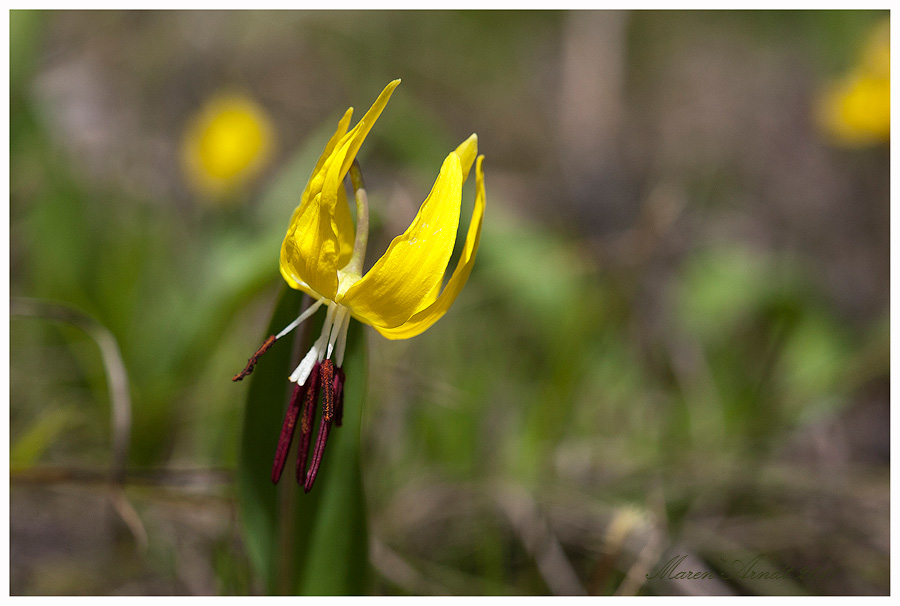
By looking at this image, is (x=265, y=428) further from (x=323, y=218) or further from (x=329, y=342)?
(x=323, y=218)

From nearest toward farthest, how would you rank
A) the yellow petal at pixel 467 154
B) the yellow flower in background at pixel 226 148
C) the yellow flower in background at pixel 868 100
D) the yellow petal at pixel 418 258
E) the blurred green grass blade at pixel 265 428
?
the yellow petal at pixel 418 258, the yellow petal at pixel 467 154, the blurred green grass blade at pixel 265 428, the yellow flower in background at pixel 868 100, the yellow flower in background at pixel 226 148

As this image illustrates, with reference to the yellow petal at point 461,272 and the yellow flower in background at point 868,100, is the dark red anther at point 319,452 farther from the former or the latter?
the yellow flower in background at point 868,100

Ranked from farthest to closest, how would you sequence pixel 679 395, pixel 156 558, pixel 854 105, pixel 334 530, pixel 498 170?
pixel 498 170, pixel 854 105, pixel 679 395, pixel 156 558, pixel 334 530

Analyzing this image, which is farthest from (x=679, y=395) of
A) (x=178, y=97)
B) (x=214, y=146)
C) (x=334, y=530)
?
(x=178, y=97)

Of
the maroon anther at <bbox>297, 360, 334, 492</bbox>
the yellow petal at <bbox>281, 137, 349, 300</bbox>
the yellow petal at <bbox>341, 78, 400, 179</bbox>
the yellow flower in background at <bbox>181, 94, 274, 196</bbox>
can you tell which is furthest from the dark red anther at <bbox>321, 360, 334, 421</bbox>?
the yellow flower in background at <bbox>181, 94, 274, 196</bbox>

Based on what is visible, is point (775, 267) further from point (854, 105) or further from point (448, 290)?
point (448, 290)

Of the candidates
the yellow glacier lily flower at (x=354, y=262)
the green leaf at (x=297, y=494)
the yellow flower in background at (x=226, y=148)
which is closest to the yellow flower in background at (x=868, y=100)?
the yellow glacier lily flower at (x=354, y=262)

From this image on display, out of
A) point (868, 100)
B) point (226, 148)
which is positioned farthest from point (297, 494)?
point (868, 100)
